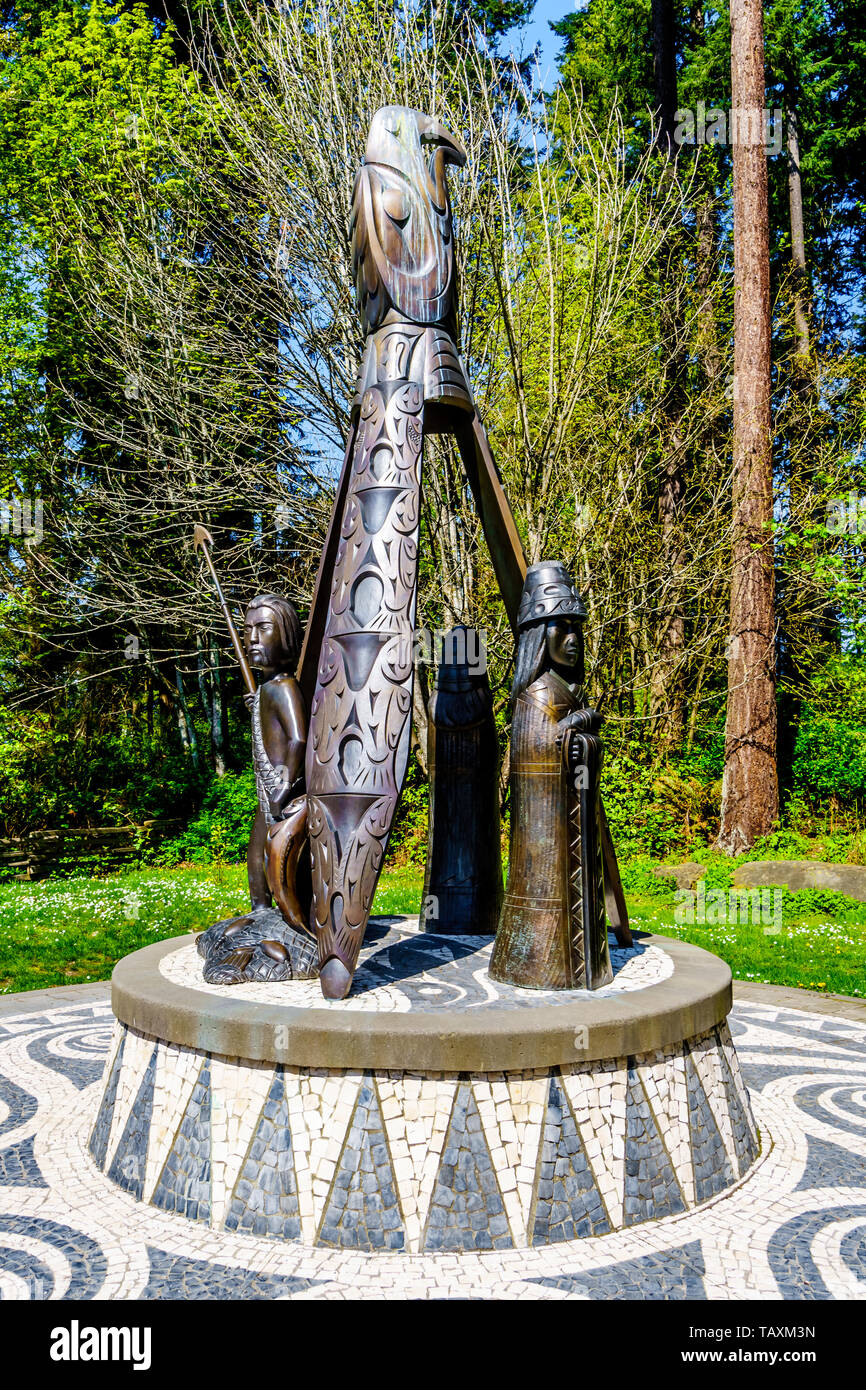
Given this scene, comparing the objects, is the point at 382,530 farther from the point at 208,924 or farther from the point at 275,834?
the point at 208,924

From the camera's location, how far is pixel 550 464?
12.6 meters

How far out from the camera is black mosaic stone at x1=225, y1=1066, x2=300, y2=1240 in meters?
3.76

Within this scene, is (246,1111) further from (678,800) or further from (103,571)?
(103,571)

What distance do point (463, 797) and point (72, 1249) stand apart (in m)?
3.31

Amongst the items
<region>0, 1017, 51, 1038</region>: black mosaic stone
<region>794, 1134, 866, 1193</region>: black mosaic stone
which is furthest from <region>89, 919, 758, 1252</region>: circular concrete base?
<region>0, 1017, 51, 1038</region>: black mosaic stone

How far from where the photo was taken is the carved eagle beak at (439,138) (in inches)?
213

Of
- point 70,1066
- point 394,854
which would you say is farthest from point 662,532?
point 70,1066

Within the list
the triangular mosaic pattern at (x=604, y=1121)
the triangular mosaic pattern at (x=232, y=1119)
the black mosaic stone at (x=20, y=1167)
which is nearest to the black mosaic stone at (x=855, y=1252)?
the triangular mosaic pattern at (x=604, y=1121)

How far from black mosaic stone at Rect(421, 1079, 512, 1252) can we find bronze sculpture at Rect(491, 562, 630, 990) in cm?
96

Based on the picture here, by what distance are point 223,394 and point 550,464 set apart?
4837 mm

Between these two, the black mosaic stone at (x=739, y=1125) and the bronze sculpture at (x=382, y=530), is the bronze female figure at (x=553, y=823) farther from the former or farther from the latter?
the black mosaic stone at (x=739, y=1125)

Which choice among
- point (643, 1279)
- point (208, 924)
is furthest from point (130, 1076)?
point (208, 924)

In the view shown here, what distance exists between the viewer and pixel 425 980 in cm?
489

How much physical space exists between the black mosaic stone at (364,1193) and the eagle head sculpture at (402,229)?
3.90 m
